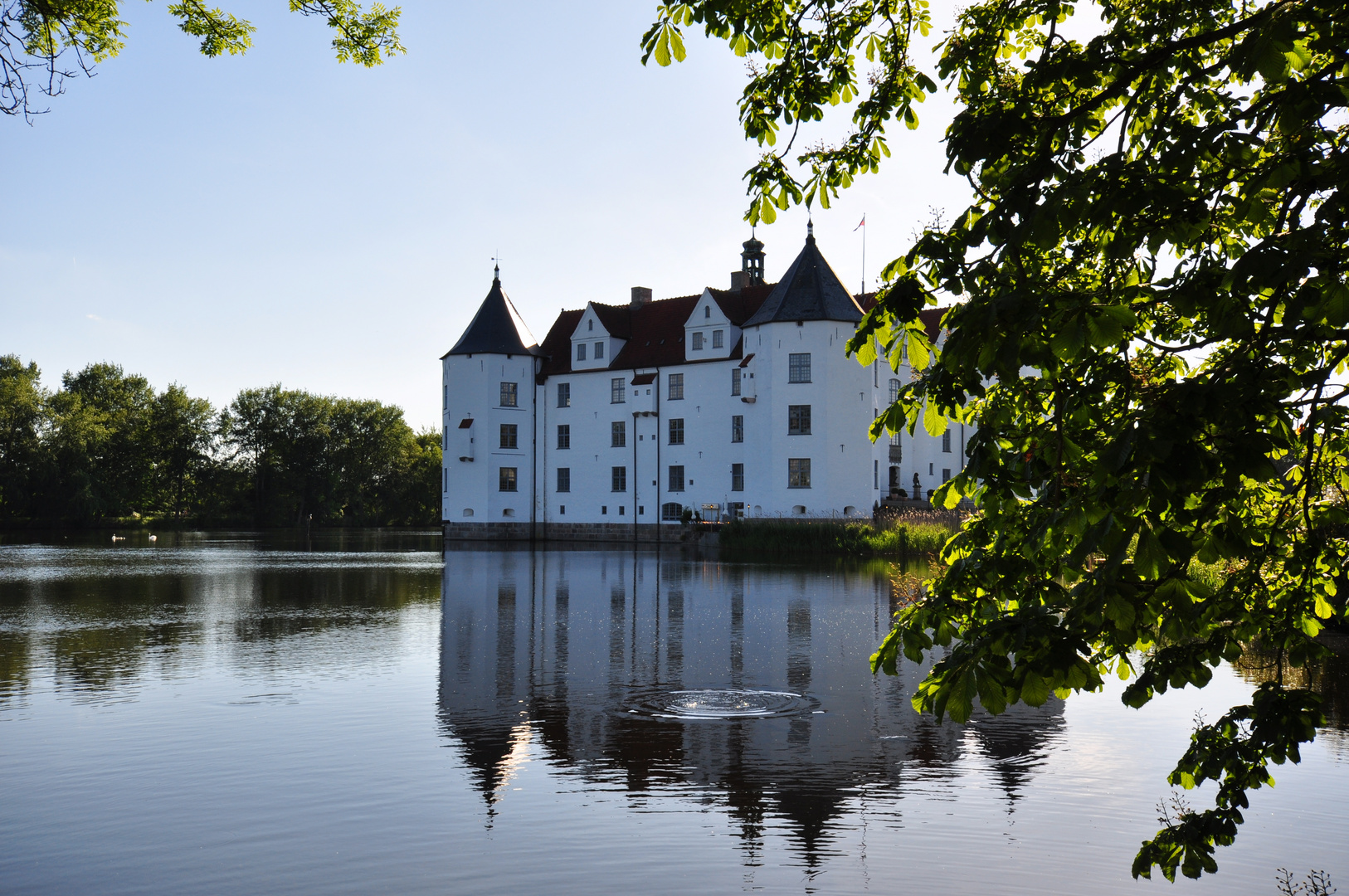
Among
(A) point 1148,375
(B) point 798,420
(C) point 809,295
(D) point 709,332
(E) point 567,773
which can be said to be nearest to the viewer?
(A) point 1148,375

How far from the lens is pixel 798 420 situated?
45.8m

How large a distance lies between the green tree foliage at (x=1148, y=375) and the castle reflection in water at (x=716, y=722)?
3206 mm

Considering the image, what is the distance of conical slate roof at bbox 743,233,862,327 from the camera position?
45.4 meters

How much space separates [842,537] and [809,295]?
13.2m

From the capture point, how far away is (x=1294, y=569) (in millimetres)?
3383

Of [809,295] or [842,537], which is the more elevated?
[809,295]

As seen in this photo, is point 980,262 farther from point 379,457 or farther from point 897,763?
point 379,457

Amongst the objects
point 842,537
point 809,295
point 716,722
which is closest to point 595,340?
point 809,295

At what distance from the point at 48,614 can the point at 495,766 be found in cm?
1329

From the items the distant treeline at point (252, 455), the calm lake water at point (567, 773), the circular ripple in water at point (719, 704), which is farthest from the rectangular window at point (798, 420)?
the distant treeline at point (252, 455)

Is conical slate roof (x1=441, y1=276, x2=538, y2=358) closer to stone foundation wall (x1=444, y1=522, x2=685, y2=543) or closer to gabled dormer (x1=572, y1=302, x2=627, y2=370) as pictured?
gabled dormer (x1=572, y1=302, x2=627, y2=370)

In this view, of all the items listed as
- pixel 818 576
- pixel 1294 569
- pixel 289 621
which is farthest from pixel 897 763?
pixel 818 576

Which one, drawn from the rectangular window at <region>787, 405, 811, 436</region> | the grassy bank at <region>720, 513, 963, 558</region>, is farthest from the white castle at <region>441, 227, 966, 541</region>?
the grassy bank at <region>720, 513, 963, 558</region>

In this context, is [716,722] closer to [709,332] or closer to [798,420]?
[798,420]
